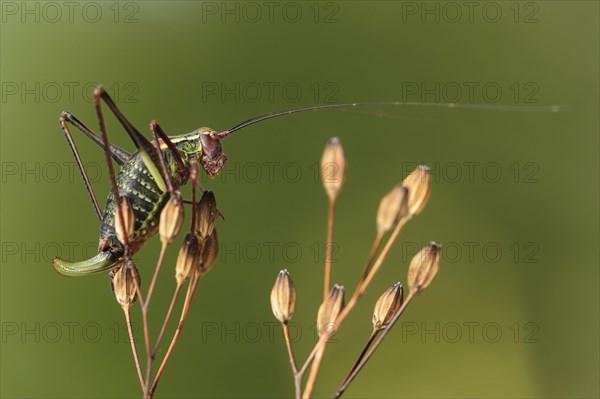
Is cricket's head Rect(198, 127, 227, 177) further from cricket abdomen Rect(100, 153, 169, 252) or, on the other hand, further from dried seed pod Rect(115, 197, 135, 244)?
dried seed pod Rect(115, 197, 135, 244)

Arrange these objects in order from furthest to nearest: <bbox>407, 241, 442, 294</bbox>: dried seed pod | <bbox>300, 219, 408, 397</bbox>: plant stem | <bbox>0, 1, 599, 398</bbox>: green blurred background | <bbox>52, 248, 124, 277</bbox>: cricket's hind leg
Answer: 1. <bbox>0, 1, 599, 398</bbox>: green blurred background
2. <bbox>52, 248, 124, 277</bbox>: cricket's hind leg
3. <bbox>407, 241, 442, 294</bbox>: dried seed pod
4. <bbox>300, 219, 408, 397</bbox>: plant stem

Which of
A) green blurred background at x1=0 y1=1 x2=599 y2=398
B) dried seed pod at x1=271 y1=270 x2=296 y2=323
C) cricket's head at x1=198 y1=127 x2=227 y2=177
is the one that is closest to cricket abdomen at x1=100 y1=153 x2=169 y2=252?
cricket's head at x1=198 y1=127 x2=227 y2=177

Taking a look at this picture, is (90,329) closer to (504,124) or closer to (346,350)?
(346,350)

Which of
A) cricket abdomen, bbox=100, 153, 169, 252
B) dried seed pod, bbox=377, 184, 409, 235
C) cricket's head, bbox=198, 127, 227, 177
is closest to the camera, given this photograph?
dried seed pod, bbox=377, 184, 409, 235

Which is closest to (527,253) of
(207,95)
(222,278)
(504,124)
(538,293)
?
(538,293)

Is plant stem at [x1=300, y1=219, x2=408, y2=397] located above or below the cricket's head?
below

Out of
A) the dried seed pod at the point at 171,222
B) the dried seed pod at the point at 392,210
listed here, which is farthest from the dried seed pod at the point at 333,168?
the dried seed pod at the point at 171,222

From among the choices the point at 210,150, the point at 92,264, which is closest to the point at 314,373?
the point at 92,264
